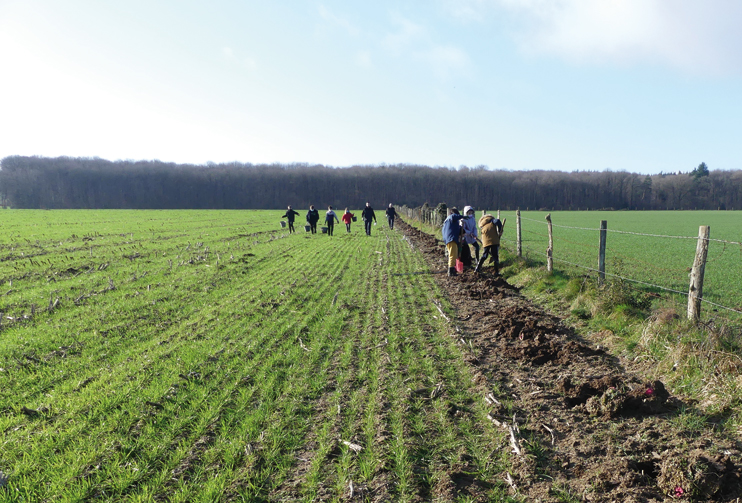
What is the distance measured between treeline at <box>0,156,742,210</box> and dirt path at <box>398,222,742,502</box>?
11722 cm

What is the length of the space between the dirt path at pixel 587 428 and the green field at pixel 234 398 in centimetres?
35

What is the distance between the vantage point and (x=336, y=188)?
139 m

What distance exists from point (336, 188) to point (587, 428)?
137885 millimetres

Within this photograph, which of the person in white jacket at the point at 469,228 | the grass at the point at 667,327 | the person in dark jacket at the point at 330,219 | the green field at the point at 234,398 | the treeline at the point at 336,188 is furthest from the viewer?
the treeline at the point at 336,188

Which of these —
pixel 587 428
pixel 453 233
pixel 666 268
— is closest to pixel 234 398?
pixel 587 428

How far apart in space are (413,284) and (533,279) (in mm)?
2981

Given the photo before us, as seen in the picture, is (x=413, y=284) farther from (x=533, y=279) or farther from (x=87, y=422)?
(x=87, y=422)

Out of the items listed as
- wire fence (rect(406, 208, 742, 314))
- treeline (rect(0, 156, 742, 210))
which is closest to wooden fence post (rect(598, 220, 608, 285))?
wire fence (rect(406, 208, 742, 314))

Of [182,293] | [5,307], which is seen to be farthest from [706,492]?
[5,307]

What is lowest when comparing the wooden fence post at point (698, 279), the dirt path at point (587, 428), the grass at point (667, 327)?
the dirt path at point (587, 428)

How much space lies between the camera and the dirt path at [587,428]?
2.99 metres

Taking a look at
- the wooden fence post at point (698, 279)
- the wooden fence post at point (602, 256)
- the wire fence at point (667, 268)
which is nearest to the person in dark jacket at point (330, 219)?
the wire fence at point (667, 268)

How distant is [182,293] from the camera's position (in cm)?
975

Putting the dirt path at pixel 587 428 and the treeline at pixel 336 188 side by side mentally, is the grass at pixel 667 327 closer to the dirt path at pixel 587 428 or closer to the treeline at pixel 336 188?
the dirt path at pixel 587 428
